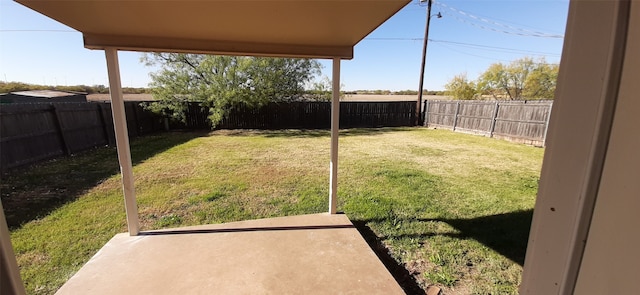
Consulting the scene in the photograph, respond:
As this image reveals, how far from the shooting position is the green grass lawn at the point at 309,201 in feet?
8.57

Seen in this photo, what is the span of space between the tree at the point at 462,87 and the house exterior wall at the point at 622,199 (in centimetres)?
2063

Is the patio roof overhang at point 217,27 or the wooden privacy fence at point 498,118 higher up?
the patio roof overhang at point 217,27

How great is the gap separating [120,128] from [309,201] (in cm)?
250

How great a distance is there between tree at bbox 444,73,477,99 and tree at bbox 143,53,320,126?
13.1m

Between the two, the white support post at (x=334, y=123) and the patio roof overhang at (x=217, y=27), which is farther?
the white support post at (x=334, y=123)

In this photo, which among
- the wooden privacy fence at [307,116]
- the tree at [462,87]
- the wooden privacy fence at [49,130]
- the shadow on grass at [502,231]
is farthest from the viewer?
the tree at [462,87]

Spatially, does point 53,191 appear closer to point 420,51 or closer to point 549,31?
point 420,51

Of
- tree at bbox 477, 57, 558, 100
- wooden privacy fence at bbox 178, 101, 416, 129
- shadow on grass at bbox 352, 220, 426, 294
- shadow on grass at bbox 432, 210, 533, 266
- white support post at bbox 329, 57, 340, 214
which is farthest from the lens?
tree at bbox 477, 57, 558, 100

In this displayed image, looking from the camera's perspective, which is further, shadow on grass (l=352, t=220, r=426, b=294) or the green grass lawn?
the green grass lawn

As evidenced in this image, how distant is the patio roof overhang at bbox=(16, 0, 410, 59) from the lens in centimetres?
165

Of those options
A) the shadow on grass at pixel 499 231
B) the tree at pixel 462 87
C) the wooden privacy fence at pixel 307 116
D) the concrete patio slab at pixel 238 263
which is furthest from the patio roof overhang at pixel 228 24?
the tree at pixel 462 87

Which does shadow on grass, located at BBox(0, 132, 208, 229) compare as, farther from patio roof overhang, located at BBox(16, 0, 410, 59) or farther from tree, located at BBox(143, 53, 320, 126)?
tree, located at BBox(143, 53, 320, 126)

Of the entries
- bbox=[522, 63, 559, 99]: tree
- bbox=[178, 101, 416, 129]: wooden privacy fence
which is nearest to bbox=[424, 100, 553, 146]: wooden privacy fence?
bbox=[178, 101, 416, 129]: wooden privacy fence

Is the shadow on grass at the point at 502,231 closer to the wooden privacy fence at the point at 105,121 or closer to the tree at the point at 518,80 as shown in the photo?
the wooden privacy fence at the point at 105,121
